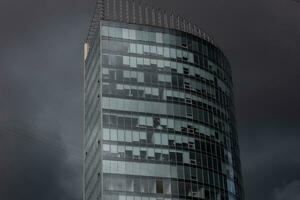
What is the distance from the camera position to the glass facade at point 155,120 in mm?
143000

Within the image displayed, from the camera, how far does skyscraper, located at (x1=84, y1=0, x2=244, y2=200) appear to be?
143 metres

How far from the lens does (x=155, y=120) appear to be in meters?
148

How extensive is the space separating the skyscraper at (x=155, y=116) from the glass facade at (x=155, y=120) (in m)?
0.20

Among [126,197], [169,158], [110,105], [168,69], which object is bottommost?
[126,197]

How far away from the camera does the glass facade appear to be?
14300 cm

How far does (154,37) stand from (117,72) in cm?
1305

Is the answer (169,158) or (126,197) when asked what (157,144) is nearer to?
(169,158)

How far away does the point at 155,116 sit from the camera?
488 feet

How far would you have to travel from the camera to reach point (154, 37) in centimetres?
15738

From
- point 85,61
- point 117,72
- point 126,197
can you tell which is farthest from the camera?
point 85,61

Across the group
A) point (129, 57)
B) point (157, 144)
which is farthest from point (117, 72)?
point (157, 144)

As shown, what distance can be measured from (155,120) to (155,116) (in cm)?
96

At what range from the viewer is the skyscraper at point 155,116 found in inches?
5640

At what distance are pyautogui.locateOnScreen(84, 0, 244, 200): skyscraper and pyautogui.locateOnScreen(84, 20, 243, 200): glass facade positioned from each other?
203 mm
